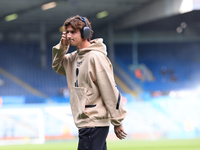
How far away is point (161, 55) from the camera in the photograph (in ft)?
79.9

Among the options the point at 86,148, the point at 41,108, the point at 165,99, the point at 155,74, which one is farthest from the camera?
the point at 155,74

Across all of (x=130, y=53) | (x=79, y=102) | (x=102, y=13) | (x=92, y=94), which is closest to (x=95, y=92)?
(x=92, y=94)

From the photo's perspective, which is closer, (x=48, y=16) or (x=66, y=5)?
(x=66, y=5)

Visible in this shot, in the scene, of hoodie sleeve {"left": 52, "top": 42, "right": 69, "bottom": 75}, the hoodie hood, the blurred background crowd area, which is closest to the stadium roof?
the blurred background crowd area

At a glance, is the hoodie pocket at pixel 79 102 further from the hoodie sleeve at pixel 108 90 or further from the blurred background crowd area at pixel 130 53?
the blurred background crowd area at pixel 130 53

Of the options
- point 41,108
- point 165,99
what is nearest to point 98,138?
point 41,108

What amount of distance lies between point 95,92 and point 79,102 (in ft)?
0.54

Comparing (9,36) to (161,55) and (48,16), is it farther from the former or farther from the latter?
(161,55)

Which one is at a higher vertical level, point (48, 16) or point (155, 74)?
point (48, 16)

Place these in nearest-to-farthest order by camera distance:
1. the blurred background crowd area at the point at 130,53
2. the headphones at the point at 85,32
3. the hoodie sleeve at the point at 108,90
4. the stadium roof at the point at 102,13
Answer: the hoodie sleeve at the point at 108,90 → the headphones at the point at 85,32 → the blurred background crowd area at the point at 130,53 → the stadium roof at the point at 102,13

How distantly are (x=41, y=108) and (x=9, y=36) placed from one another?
14.2m

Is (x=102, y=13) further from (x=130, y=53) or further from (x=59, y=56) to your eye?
(x=59, y=56)

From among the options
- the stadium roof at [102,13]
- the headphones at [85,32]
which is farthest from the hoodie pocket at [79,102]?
the stadium roof at [102,13]

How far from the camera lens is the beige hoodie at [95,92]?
2.94m
